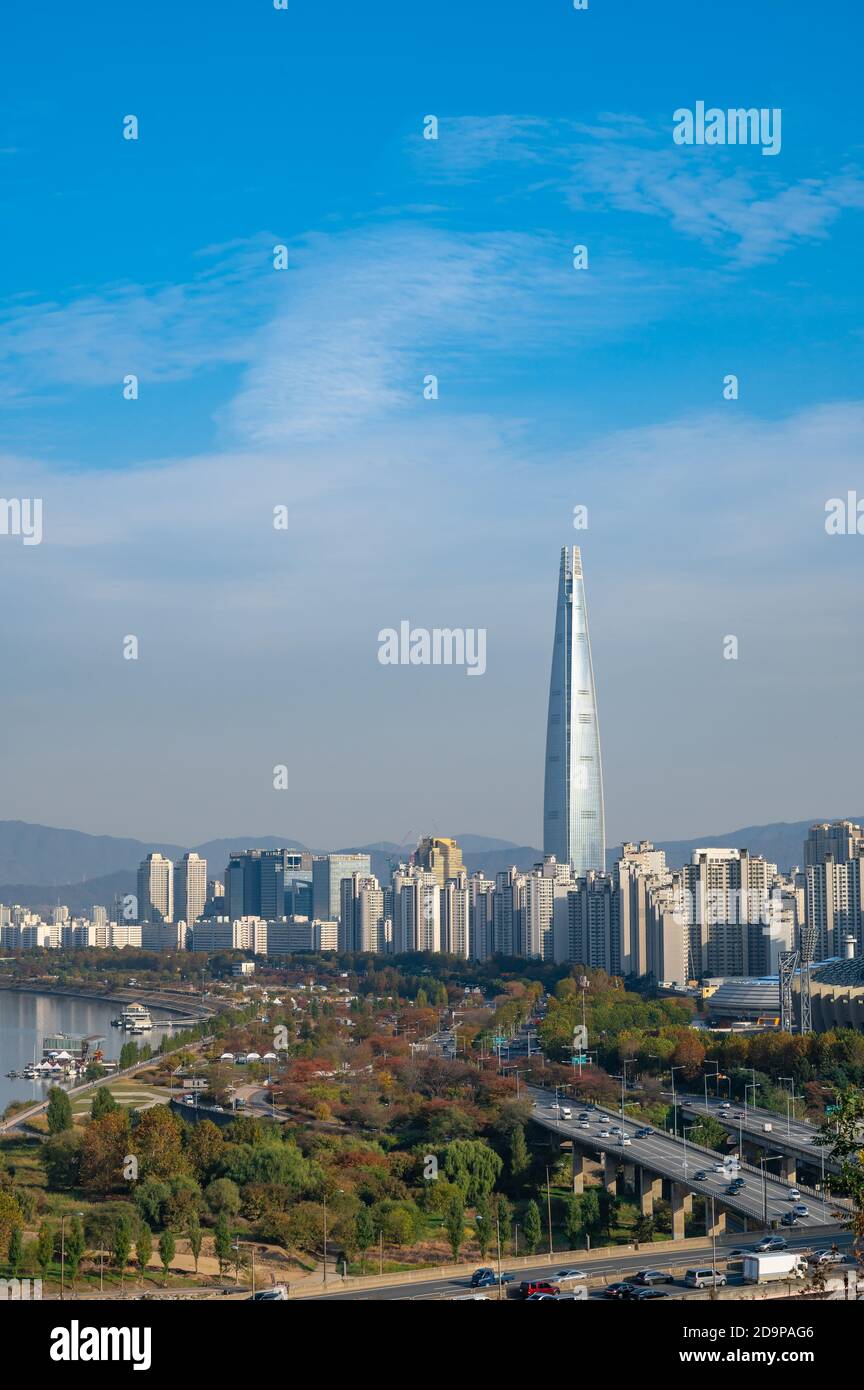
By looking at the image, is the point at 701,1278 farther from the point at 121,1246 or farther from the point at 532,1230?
the point at 121,1246

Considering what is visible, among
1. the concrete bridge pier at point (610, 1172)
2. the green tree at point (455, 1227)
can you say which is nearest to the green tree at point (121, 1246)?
the green tree at point (455, 1227)

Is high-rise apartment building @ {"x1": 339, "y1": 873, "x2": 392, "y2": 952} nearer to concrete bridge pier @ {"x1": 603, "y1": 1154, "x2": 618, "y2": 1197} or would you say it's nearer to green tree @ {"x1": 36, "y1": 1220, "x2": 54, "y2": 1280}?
concrete bridge pier @ {"x1": 603, "y1": 1154, "x2": 618, "y2": 1197}

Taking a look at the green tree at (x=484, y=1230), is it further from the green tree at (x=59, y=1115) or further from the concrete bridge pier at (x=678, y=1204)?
the green tree at (x=59, y=1115)

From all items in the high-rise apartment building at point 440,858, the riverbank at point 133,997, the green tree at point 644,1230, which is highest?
the high-rise apartment building at point 440,858

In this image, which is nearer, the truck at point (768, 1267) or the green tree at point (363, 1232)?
the truck at point (768, 1267)

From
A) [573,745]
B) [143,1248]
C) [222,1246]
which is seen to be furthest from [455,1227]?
[573,745]

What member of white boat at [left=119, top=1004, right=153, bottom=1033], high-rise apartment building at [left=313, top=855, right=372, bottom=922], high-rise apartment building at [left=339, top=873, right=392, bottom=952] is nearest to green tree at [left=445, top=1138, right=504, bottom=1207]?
white boat at [left=119, top=1004, right=153, bottom=1033]

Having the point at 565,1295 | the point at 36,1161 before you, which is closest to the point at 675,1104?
the point at 36,1161
